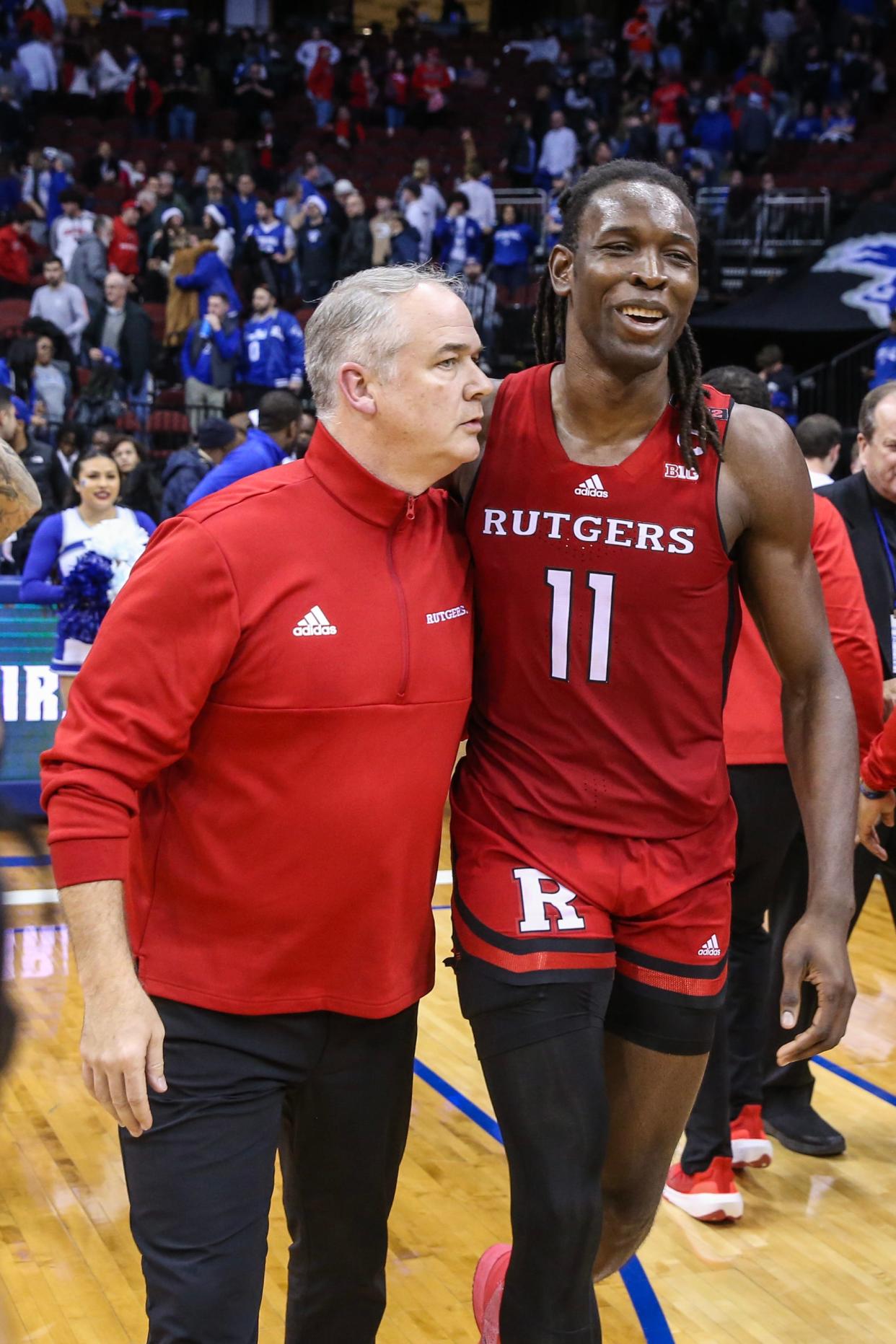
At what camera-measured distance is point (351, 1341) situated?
2715mm

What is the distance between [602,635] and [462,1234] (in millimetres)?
1926

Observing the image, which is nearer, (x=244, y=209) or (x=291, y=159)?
(x=244, y=209)

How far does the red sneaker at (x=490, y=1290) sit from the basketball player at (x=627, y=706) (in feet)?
0.27

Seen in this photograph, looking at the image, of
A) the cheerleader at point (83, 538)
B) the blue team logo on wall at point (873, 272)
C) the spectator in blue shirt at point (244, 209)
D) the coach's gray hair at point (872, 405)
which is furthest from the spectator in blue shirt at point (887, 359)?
the coach's gray hair at point (872, 405)

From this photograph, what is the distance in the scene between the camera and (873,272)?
16.1 meters

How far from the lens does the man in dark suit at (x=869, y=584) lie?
4.54 m

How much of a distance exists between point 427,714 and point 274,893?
0.35 m

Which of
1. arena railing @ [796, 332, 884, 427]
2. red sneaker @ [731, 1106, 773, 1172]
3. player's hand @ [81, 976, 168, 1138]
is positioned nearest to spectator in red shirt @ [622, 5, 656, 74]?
arena railing @ [796, 332, 884, 427]

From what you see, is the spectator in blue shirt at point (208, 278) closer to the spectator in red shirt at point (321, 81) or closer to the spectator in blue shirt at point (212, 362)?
the spectator in blue shirt at point (212, 362)

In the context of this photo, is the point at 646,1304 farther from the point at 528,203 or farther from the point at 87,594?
the point at 528,203

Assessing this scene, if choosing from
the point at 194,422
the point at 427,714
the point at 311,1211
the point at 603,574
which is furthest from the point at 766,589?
the point at 194,422

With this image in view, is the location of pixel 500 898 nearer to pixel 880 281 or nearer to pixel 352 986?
pixel 352 986

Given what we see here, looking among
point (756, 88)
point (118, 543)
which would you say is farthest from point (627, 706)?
point (756, 88)

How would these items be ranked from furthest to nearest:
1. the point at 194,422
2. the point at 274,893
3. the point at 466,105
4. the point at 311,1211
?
the point at 466,105 → the point at 194,422 → the point at 311,1211 → the point at 274,893
